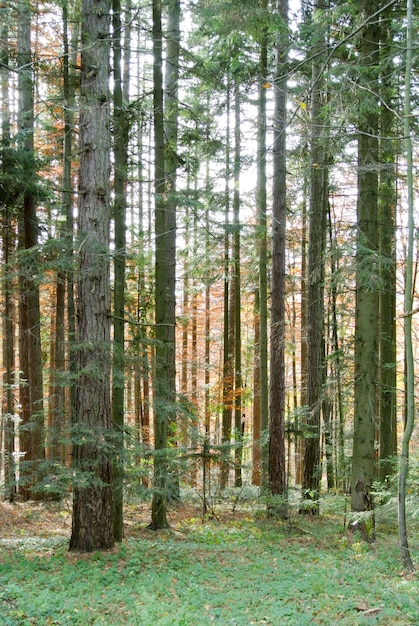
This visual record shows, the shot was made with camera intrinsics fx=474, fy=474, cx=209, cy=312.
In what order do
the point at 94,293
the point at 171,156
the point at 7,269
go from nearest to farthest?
the point at 94,293 < the point at 171,156 < the point at 7,269

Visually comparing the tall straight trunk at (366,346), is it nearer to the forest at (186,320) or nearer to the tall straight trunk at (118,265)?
the forest at (186,320)

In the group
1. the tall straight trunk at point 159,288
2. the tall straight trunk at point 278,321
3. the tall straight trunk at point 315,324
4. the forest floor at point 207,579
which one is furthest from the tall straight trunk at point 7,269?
the tall straight trunk at point 315,324

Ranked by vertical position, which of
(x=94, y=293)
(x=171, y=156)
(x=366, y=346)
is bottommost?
(x=366, y=346)

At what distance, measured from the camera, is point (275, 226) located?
34.4ft

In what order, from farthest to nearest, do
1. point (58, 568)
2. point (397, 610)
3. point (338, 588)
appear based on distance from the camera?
point (58, 568)
point (338, 588)
point (397, 610)

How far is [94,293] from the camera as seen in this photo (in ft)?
23.2

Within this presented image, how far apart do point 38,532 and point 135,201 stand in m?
13.2

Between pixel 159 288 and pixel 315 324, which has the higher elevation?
pixel 159 288

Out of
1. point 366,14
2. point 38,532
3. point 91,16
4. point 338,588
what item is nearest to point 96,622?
point 338,588

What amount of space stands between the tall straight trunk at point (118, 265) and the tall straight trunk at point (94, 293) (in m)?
0.28

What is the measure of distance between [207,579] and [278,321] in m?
5.67

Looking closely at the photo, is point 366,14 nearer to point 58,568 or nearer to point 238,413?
point 58,568

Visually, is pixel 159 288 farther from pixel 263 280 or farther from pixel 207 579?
pixel 207 579

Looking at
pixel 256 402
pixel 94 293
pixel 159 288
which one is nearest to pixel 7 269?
pixel 159 288
